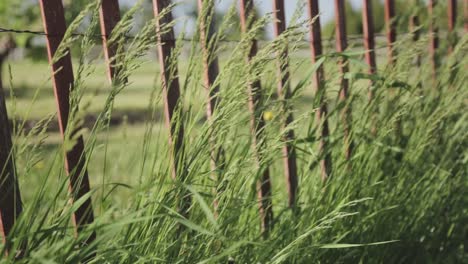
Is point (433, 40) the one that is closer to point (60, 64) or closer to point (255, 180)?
point (255, 180)

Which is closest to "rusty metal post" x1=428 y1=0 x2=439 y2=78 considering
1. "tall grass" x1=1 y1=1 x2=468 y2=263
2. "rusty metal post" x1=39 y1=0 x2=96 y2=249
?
"tall grass" x1=1 y1=1 x2=468 y2=263

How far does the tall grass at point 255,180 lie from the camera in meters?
1.22

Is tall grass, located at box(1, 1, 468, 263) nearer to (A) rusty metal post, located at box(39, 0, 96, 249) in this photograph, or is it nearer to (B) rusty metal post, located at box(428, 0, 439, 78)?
(A) rusty metal post, located at box(39, 0, 96, 249)

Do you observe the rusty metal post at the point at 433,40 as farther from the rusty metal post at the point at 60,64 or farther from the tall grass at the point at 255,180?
the rusty metal post at the point at 60,64

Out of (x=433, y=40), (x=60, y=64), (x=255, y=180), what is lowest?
(x=255, y=180)

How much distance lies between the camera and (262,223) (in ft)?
6.46

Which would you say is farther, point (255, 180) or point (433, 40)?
point (433, 40)

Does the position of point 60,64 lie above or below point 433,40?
above

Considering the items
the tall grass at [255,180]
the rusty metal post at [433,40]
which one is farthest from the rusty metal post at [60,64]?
the rusty metal post at [433,40]

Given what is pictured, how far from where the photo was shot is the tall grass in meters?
1.22

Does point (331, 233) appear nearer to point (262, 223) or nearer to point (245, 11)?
point (262, 223)

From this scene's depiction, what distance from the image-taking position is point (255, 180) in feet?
5.44

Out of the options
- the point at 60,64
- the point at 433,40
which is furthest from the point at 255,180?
the point at 433,40

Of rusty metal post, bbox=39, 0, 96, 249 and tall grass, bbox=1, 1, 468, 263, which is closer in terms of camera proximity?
tall grass, bbox=1, 1, 468, 263
